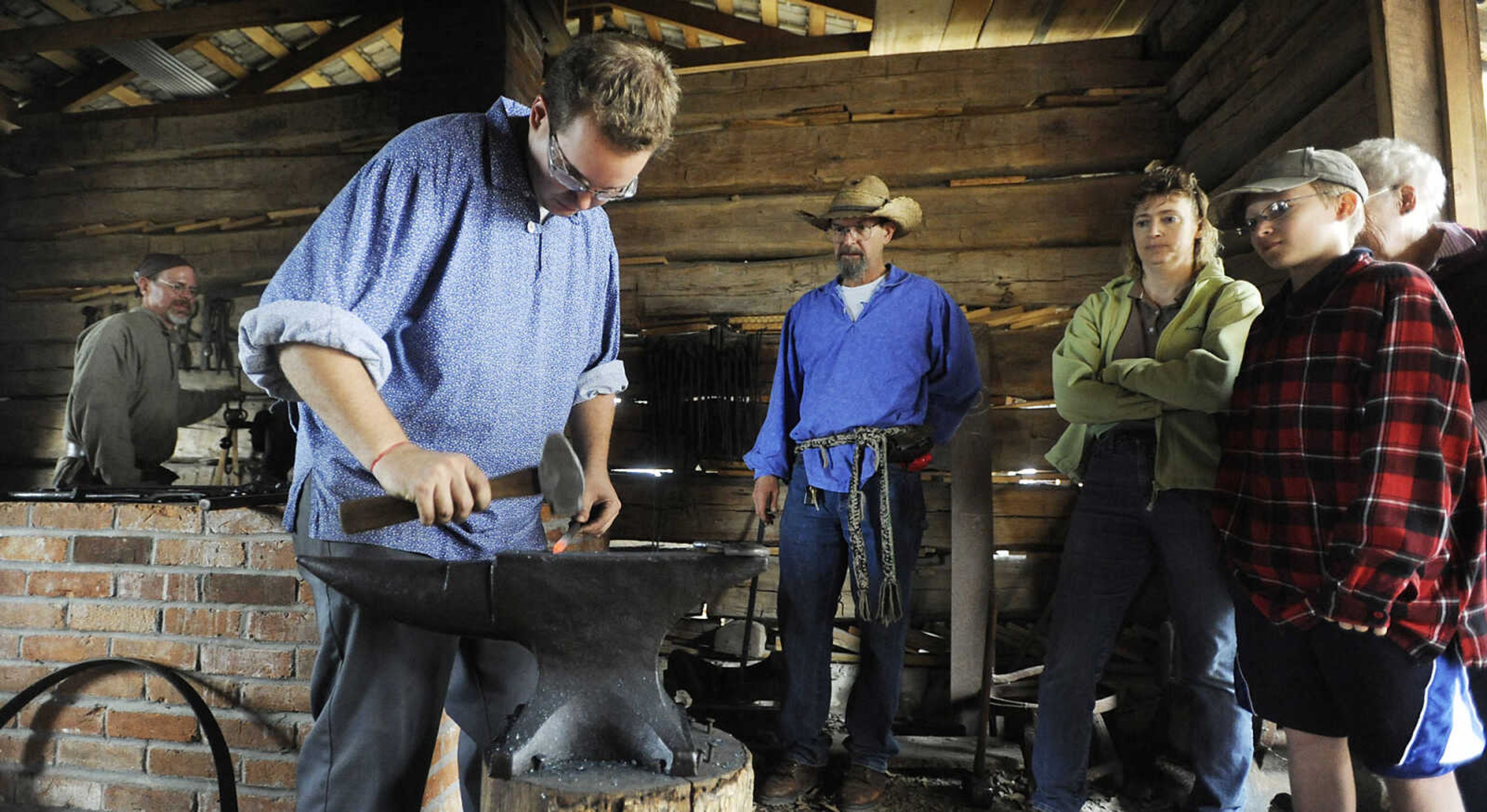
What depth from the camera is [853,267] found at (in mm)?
3193

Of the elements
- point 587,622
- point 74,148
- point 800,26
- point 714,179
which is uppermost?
point 800,26

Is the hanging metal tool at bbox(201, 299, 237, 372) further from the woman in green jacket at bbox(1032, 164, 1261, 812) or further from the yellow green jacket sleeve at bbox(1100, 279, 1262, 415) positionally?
the yellow green jacket sleeve at bbox(1100, 279, 1262, 415)

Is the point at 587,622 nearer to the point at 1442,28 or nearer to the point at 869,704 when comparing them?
the point at 869,704

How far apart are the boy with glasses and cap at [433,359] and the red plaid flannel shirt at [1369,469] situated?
1.62 metres

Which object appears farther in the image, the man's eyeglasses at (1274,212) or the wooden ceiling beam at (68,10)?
the wooden ceiling beam at (68,10)

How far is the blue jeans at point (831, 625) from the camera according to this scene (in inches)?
113

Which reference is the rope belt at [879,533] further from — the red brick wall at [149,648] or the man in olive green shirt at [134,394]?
the man in olive green shirt at [134,394]

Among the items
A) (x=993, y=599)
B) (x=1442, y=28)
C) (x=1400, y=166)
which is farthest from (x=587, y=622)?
(x=1442, y=28)

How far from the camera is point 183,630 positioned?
2.26 metres

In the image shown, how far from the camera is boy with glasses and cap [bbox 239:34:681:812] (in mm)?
1235

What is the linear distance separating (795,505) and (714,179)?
7.12 feet

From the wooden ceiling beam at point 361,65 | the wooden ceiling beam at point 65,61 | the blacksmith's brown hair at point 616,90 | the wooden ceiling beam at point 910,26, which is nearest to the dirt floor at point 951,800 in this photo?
the blacksmith's brown hair at point 616,90

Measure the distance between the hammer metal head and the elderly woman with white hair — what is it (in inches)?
80.1

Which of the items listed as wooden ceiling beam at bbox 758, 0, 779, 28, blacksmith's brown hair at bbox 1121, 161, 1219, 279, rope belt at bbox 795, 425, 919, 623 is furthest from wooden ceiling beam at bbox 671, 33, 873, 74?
rope belt at bbox 795, 425, 919, 623
